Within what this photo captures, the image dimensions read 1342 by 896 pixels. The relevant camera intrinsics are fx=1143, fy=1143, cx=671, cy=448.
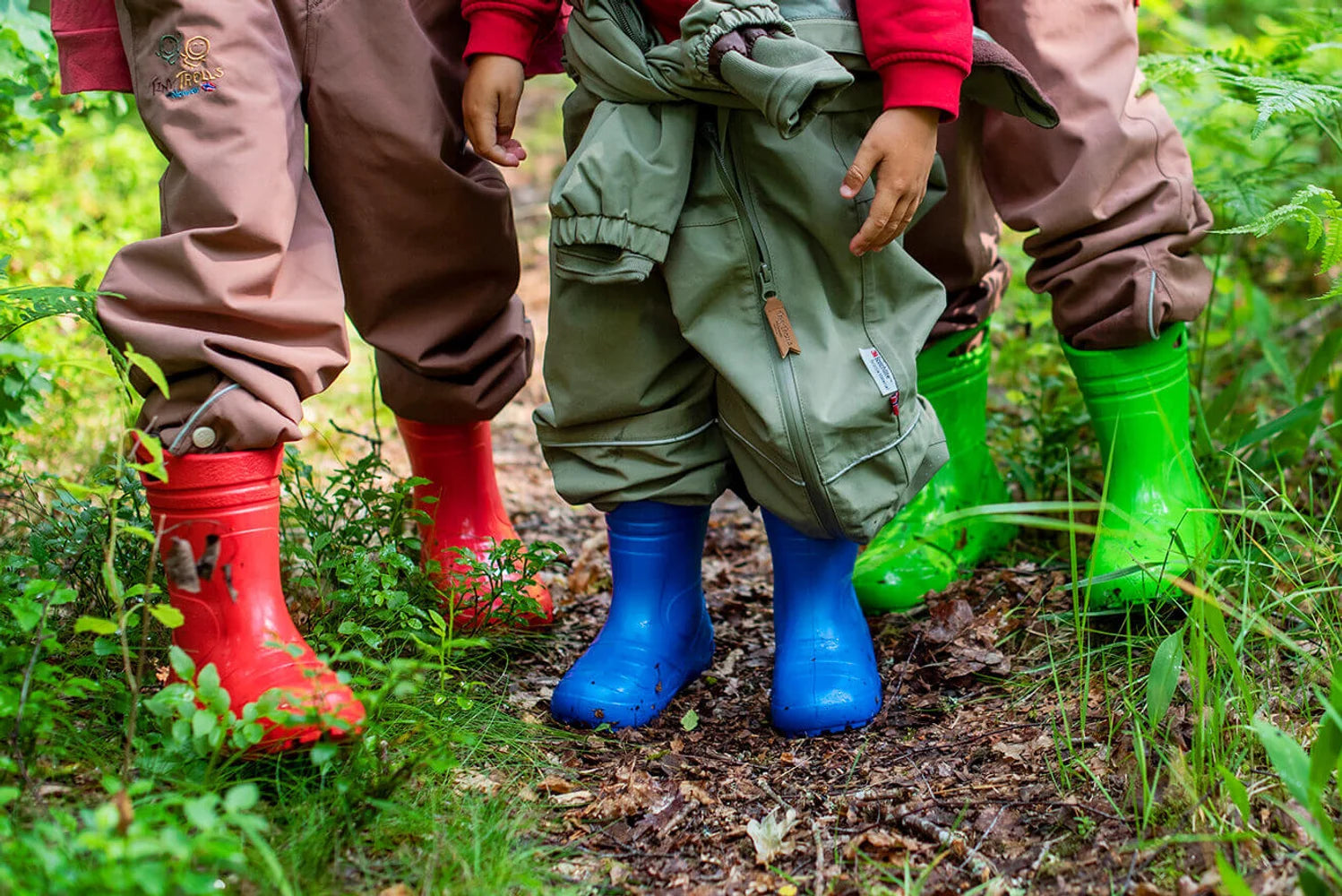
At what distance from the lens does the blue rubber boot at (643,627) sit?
180 centimetres

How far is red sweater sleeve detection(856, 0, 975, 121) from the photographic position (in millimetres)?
1533

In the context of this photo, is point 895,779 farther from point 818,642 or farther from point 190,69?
point 190,69

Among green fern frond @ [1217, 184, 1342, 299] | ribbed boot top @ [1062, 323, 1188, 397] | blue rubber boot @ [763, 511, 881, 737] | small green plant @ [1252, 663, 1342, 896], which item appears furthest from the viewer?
ribbed boot top @ [1062, 323, 1188, 397]

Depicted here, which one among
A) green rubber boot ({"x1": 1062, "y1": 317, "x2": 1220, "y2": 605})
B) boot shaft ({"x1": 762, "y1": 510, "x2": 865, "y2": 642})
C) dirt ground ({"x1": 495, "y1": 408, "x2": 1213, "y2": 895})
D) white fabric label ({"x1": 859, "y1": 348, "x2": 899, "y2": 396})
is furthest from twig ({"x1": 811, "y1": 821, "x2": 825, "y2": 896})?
green rubber boot ({"x1": 1062, "y1": 317, "x2": 1220, "y2": 605})

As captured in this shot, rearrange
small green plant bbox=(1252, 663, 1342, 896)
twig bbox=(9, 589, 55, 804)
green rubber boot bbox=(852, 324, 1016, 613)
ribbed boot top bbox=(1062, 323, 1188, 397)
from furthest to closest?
green rubber boot bbox=(852, 324, 1016, 613) < ribbed boot top bbox=(1062, 323, 1188, 397) < twig bbox=(9, 589, 55, 804) < small green plant bbox=(1252, 663, 1342, 896)

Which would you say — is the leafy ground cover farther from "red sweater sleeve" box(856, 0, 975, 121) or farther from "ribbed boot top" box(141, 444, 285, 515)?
"red sweater sleeve" box(856, 0, 975, 121)

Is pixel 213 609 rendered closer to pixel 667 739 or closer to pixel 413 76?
pixel 667 739

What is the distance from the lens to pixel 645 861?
1.46 meters

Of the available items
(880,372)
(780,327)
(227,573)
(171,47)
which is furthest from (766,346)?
(171,47)

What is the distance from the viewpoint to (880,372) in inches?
66.5

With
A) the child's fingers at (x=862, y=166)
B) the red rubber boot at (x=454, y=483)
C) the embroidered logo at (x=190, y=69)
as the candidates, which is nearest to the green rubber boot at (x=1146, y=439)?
the child's fingers at (x=862, y=166)

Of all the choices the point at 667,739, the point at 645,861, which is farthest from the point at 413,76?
the point at 645,861

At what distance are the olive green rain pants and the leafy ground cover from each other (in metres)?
0.27

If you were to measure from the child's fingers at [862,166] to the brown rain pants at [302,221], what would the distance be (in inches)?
27.0
